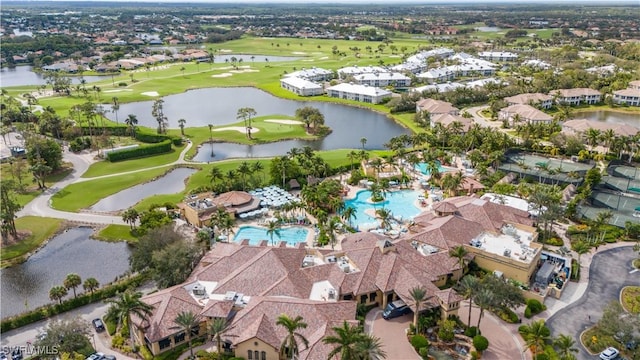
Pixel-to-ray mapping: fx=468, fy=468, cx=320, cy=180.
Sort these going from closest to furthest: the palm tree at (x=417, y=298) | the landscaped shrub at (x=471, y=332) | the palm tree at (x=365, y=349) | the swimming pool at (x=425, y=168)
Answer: the palm tree at (x=365, y=349)
the palm tree at (x=417, y=298)
the landscaped shrub at (x=471, y=332)
the swimming pool at (x=425, y=168)

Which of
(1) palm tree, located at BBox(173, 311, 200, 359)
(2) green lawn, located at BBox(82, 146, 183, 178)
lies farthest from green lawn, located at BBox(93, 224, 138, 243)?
(1) palm tree, located at BBox(173, 311, 200, 359)

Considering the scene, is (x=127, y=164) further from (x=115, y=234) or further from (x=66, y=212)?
(x=115, y=234)

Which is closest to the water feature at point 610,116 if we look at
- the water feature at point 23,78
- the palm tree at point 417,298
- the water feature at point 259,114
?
the water feature at point 259,114

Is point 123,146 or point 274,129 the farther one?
point 274,129

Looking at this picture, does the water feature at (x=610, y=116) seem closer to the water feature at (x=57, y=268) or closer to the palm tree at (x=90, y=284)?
the water feature at (x=57, y=268)

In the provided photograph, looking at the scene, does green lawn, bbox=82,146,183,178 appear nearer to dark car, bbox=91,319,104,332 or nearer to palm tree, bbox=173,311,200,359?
dark car, bbox=91,319,104,332

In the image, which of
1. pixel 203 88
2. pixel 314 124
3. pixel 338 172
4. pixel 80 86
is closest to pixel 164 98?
pixel 203 88

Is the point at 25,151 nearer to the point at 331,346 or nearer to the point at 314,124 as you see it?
the point at 314,124
